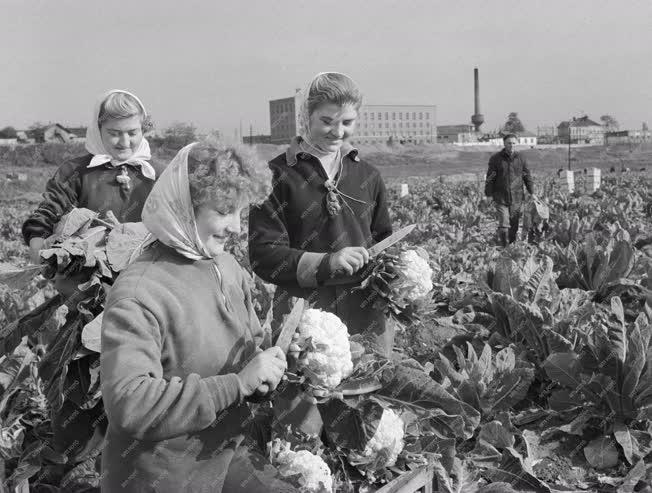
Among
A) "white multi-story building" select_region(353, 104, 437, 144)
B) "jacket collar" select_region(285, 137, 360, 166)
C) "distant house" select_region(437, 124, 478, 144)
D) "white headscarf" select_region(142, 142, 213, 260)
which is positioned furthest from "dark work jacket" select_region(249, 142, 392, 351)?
"distant house" select_region(437, 124, 478, 144)

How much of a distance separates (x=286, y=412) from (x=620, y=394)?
2.31m

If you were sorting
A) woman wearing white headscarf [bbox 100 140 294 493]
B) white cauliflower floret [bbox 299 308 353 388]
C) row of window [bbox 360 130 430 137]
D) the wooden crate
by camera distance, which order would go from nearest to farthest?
woman wearing white headscarf [bbox 100 140 294 493] < white cauliflower floret [bbox 299 308 353 388] < the wooden crate < row of window [bbox 360 130 430 137]

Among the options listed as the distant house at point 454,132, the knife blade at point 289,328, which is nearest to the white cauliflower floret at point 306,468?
the knife blade at point 289,328

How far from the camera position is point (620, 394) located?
3.62 m

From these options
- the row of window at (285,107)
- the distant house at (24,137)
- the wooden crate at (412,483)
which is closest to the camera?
the wooden crate at (412,483)

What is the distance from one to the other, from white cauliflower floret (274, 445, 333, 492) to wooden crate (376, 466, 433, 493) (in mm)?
172

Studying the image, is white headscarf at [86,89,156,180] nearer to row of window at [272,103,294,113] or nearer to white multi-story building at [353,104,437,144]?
row of window at [272,103,294,113]

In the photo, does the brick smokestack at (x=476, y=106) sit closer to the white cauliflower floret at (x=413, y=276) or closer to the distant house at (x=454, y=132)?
the distant house at (x=454, y=132)

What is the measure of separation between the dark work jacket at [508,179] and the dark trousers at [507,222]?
0.22 feet

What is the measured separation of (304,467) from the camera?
6.40 ft

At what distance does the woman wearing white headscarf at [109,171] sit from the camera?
9.00 feet

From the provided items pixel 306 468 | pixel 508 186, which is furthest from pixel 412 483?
pixel 508 186

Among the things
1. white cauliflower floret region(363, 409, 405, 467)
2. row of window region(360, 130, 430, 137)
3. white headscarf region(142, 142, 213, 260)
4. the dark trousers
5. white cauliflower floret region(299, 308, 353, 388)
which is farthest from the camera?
row of window region(360, 130, 430, 137)

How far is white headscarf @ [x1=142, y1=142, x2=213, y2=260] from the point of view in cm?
175
